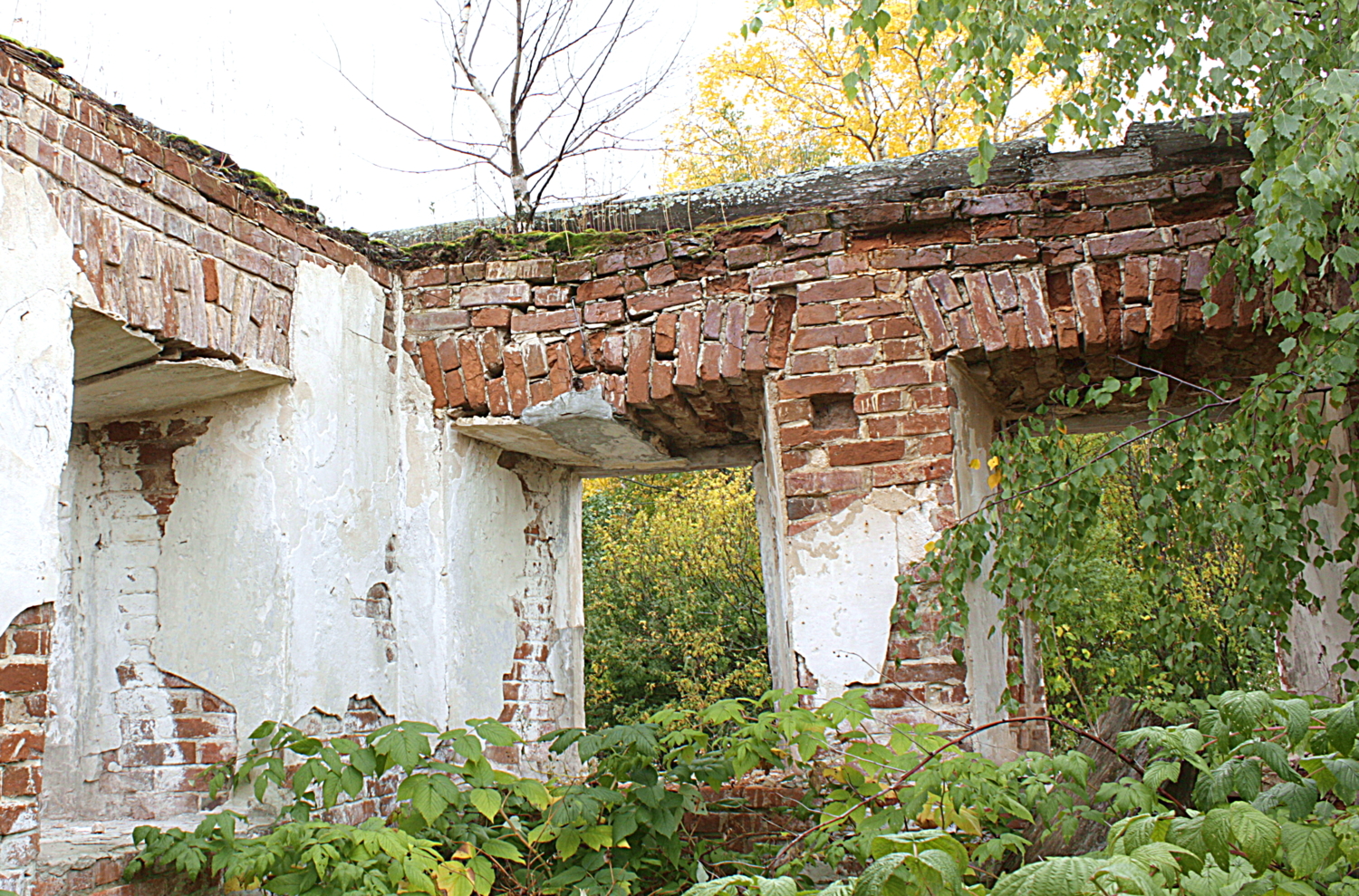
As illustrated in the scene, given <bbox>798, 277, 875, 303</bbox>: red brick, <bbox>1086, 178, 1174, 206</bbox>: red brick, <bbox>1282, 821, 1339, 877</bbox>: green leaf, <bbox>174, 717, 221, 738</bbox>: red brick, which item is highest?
<bbox>1086, 178, 1174, 206</bbox>: red brick

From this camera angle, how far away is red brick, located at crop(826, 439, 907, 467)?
11.2 feet

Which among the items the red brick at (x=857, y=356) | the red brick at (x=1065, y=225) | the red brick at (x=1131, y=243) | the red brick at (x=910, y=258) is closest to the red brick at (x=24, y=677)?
Result: the red brick at (x=857, y=356)

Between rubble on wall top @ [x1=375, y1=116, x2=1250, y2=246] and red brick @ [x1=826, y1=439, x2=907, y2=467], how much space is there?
0.81m

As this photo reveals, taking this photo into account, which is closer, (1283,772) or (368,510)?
(1283,772)

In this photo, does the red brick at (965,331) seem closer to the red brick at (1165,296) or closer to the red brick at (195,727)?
the red brick at (1165,296)

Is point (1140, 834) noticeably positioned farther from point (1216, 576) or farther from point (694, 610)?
point (694, 610)

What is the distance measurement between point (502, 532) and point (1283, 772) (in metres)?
3.17

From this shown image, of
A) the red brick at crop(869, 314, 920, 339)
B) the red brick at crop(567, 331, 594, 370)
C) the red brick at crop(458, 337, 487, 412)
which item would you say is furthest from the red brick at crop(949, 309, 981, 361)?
the red brick at crop(458, 337, 487, 412)

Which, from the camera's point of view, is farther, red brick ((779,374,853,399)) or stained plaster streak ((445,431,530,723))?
stained plaster streak ((445,431,530,723))

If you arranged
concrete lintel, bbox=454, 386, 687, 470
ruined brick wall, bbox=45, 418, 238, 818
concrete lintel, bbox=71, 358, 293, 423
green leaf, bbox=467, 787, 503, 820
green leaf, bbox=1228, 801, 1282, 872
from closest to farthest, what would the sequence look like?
green leaf, bbox=1228, 801, 1282, 872 → green leaf, bbox=467, 787, 503, 820 → concrete lintel, bbox=71, 358, 293, 423 → ruined brick wall, bbox=45, 418, 238, 818 → concrete lintel, bbox=454, 386, 687, 470

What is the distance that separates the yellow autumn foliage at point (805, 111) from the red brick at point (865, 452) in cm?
975

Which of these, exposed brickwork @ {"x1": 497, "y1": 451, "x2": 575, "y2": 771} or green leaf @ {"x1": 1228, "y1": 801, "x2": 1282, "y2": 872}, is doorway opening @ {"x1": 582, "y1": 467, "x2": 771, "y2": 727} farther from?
green leaf @ {"x1": 1228, "y1": 801, "x2": 1282, "y2": 872}

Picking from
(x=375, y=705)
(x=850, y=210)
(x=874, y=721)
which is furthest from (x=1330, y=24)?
(x=375, y=705)

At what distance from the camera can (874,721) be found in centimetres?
322
